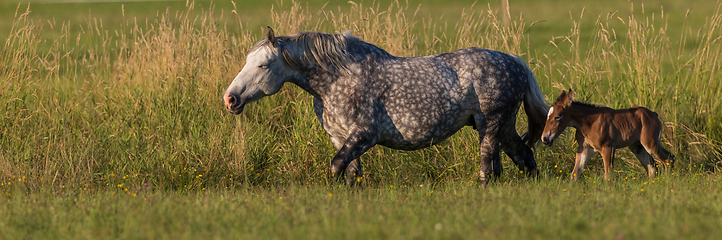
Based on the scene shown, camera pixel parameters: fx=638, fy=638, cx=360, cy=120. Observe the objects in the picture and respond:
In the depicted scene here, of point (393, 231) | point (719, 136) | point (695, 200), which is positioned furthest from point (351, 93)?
point (719, 136)

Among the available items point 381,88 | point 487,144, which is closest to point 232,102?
point 381,88

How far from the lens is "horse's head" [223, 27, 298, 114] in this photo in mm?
4969

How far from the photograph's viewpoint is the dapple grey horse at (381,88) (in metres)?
5.11

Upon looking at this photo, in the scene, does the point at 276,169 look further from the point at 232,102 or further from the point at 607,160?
the point at 607,160

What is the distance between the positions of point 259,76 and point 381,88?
39.7 inches

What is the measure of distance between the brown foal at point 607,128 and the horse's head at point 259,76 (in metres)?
2.48

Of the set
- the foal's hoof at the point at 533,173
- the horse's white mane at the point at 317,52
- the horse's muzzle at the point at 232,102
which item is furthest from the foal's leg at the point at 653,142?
the horse's muzzle at the point at 232,102

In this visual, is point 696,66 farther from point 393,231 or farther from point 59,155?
point 59,155

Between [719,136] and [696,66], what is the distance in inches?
36.3

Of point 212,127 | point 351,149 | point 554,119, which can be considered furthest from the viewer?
point 212,127

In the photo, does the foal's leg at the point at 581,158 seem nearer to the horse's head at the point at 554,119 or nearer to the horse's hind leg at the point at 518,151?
the horse's hind leg at the point at 518,151

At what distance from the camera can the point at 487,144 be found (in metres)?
5.59

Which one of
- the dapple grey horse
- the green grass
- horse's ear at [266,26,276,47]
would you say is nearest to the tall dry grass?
the green grass

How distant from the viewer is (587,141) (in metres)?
6.03
